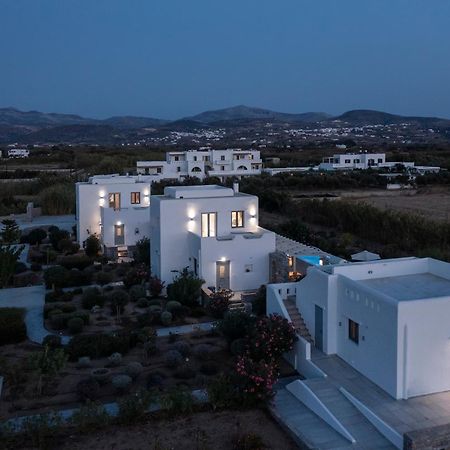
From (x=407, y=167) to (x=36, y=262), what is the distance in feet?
165

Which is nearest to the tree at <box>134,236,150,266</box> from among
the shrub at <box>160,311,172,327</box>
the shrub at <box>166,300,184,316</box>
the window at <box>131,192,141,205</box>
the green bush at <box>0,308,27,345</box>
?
the window at <box>131,192,141,205</box>

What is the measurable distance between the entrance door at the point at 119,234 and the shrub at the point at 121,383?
14.7m

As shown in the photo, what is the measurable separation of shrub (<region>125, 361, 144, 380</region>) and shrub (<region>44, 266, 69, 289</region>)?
28.2 feet

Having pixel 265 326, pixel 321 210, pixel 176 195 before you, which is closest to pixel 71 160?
pixel 321 210

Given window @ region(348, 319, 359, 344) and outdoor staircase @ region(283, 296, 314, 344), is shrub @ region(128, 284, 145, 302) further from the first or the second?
window @ region(348, 319, 359, 344)

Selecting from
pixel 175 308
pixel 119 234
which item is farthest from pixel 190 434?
pixel 119 234

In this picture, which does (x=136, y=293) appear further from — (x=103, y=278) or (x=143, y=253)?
(x=143, y=253)

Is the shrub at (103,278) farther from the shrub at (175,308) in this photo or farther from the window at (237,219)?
the window at (237,219)

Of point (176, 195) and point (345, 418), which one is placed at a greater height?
point (176, 195)

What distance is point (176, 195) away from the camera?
2091 centimetres

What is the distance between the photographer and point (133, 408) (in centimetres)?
1054

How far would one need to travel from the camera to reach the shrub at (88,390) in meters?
11.6

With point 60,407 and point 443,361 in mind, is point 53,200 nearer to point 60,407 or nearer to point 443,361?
point 60,407

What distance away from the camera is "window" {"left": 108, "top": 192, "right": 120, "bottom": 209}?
28469 mm
